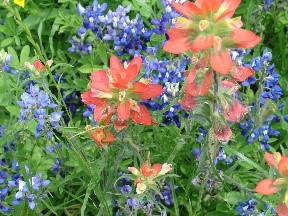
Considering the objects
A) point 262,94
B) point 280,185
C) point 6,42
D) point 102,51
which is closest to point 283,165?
point 280,185

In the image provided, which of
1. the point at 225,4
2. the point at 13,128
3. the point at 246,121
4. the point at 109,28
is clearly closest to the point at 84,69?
the point at 109,28

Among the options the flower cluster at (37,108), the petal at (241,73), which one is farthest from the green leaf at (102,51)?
the petal at (241,73)

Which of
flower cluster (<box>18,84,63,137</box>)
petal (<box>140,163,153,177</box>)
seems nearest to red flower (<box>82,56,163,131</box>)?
petal (<box>140,163,153,177</box>)

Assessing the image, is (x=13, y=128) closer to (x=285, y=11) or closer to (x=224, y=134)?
(x=224, y=134)

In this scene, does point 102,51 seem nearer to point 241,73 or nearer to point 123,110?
point 123,110

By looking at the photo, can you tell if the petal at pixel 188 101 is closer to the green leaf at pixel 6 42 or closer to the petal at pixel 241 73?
the petal at pixel 241 73

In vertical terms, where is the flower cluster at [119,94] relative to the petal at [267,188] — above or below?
above

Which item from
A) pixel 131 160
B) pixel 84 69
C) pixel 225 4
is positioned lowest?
pixel 131 160
